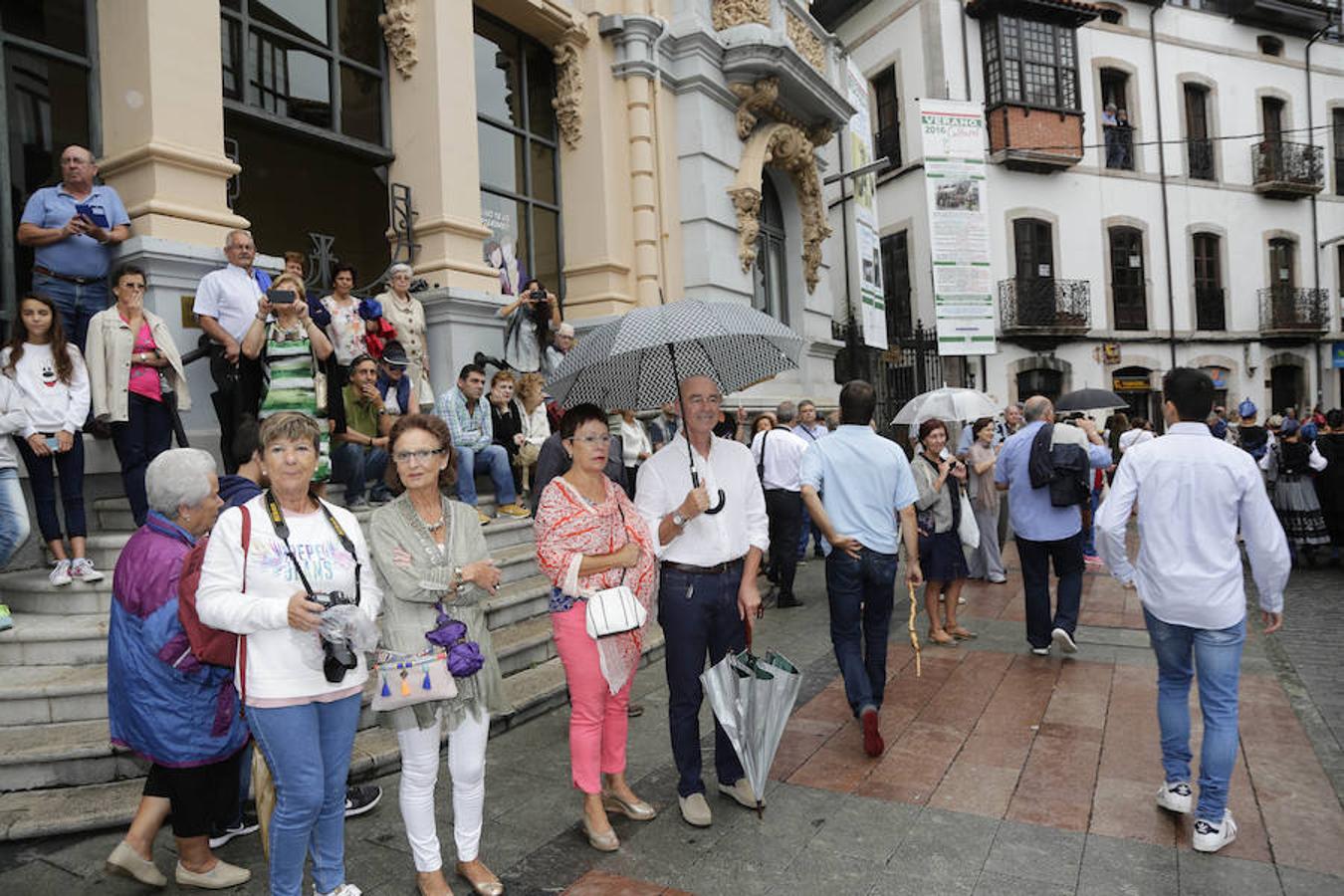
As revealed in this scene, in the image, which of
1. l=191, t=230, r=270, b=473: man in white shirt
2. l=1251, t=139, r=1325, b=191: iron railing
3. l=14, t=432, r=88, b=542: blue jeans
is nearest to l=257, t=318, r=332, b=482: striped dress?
l=191, t=230, r=270, b=473: man in white shirt

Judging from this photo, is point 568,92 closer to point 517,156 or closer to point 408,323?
point 517,156

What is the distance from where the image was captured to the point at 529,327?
A: 8.80 meters

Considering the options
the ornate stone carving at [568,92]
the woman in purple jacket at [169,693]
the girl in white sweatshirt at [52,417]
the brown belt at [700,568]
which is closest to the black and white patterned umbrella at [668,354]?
the brown belt at [700,568]

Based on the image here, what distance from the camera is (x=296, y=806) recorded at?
8.98 ft

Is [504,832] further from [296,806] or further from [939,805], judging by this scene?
[939,805]

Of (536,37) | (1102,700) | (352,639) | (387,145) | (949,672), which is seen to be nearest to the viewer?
(352,639)

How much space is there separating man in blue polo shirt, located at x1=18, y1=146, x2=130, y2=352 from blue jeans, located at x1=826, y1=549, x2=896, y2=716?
17.3ft

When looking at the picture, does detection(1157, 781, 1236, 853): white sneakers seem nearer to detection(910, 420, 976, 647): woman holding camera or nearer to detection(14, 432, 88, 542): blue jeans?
detection(910, 420, 976, 647): woman holding camera

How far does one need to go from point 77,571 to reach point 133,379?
48.6 inches

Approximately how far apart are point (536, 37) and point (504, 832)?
10.2 metres

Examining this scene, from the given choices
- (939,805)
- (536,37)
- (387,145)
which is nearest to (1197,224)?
(536,37)

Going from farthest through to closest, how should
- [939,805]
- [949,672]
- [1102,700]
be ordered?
1. [949,672]
2. [1102,700]
3. [939,805]

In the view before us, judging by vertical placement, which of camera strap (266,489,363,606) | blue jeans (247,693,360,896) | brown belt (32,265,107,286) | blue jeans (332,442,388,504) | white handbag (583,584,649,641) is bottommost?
blue jeans (247,693,360,896)

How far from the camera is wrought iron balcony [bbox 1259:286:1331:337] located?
85.3ft
